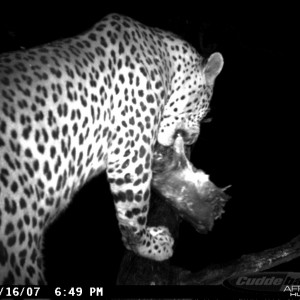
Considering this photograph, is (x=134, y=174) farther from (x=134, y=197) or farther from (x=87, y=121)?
(x=87, y=121)

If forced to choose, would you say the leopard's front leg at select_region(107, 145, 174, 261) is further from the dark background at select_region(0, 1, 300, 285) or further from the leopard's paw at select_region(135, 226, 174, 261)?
the dark background at select_region(0, 1, 300, 285)

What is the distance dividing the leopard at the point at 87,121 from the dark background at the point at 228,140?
191cm

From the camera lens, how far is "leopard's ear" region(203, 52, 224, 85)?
2.92 meters

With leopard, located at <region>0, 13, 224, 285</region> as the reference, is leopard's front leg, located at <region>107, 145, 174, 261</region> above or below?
below

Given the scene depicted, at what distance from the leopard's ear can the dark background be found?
2440 mm

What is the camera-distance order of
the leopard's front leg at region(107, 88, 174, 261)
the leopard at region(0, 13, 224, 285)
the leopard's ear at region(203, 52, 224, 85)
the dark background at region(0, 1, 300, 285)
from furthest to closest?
the dark background at region(0, 1, 300, 285) → the leopard's ear at region(203, 52, 224, 85) → the leopard's front leg at region(107, 88, 174, 261) → the leopard at region(0, 13, 224, 285)

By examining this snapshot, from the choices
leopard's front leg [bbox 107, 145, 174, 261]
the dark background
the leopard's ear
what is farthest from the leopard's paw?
the dark background

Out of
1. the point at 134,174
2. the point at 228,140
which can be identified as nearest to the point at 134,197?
the point at 134,174

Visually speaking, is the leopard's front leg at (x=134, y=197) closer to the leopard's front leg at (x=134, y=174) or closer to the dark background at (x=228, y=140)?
the leopard's front leg at (x=134, y=174)

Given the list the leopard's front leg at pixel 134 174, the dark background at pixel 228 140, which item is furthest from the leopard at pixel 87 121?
the dark background at pixel 228 140

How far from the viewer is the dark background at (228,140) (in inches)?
193

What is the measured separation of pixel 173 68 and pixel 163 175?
0.83 m

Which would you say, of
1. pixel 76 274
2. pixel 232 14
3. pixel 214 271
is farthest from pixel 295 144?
pixel 214 271

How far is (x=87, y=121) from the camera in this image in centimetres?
200
